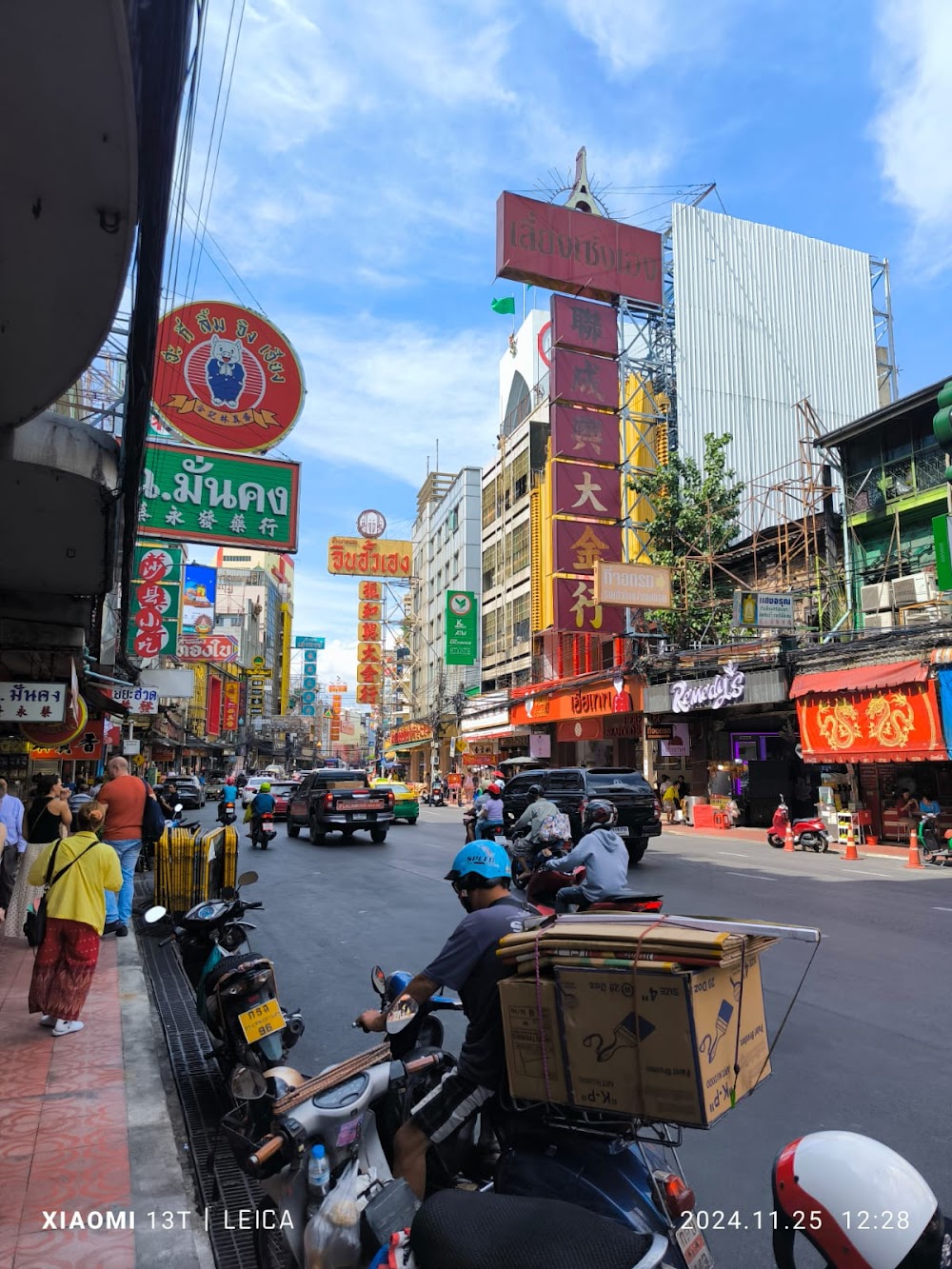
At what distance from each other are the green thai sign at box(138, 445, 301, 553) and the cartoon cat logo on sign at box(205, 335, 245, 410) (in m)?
0.67

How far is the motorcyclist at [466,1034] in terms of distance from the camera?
2947 mm

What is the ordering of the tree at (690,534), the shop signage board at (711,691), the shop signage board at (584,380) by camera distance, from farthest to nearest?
1. the tree at (690,534)
2. the shop signage board at (584,380)
3. the shop signage board at (711,691)

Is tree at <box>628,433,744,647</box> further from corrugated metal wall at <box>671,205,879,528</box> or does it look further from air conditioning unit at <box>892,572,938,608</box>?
air conditioning unit at <box>892,572,938,608</box>

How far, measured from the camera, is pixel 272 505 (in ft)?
34.2

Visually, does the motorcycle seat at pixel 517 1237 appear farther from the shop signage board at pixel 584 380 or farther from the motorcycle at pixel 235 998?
the shop signage board at pixel 584 380

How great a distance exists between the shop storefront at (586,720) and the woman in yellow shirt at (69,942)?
83.5ft

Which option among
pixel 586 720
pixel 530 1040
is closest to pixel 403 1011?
pixel 530 1040

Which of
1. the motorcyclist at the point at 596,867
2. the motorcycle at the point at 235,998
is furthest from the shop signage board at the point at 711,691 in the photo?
the motorcycle at the point at 235,998

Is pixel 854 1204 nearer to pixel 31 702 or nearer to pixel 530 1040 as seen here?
pixel 530 1040

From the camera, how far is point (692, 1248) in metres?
2.45

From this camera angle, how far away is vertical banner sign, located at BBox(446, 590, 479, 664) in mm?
49062

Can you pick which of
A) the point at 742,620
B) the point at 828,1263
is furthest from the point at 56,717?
the point at 742,620

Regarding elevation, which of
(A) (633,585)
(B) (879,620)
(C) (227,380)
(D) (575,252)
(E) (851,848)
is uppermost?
(D) (575,252)

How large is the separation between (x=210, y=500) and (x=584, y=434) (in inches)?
780
